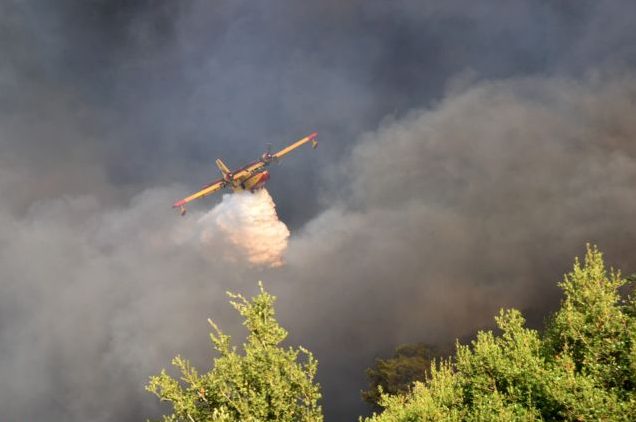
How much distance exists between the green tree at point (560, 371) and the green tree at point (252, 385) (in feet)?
43.7

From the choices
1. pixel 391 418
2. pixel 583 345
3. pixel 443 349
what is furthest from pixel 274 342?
pixel 443 349

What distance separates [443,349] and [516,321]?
13819 centimetres

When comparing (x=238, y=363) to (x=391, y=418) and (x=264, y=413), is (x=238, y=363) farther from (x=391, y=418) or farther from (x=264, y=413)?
(x=391, y=418)

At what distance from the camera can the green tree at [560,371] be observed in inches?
1480

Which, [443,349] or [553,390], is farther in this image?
[443,349]

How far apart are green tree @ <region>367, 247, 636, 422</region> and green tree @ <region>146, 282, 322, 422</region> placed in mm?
13321

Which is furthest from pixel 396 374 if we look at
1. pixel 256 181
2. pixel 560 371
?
pixel 560 371

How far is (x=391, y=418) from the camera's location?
53844 millimetres

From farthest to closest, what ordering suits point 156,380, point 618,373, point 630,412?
1. point 618,373
2. point 156,380
3. point 630,412

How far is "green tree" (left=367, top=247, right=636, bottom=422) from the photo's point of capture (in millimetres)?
37594

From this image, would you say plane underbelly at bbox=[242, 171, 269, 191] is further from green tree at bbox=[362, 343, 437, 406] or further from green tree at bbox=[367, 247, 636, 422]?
green tree at bbox=[367, 247, 636, 422]

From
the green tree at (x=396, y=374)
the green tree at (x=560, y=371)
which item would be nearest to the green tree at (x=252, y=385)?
the green tree at (x=560, y=371)

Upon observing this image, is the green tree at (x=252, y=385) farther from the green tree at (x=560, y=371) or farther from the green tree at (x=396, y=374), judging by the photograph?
the green tree at (x=396, y=374)

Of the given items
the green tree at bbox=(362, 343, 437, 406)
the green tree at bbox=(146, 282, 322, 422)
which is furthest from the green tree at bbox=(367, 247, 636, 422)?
the green tree at bbox=(362, 343, 437, 406)
